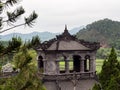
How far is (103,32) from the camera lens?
558 ft

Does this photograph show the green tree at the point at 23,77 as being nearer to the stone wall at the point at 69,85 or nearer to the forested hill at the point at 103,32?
the stone wall at the point at 69,85

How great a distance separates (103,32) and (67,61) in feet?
488

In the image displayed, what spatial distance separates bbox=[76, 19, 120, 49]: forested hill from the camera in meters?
159

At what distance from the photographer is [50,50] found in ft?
72.1

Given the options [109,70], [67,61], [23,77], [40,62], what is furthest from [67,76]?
[23,77]

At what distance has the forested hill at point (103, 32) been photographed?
523 ft

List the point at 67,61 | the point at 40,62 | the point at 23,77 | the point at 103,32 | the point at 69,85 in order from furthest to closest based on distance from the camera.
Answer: the point at 103,32, the point at 40,62, the point at 67,61, the point at 69,85, the point at 23,77

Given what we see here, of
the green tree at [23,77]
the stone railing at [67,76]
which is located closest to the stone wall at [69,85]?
the stone railing at [67,76]

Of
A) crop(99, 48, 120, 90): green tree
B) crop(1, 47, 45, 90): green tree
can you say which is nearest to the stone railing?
crop(99, 48, 120, 90): green tree

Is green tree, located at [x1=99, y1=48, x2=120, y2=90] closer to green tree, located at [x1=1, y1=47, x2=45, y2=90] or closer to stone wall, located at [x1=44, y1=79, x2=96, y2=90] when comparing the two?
stone wall, located at [x1=44, y1=79, x2=96, y2=90]

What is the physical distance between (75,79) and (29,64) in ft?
34.8

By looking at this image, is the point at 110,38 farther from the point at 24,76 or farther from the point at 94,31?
the point at 24,76

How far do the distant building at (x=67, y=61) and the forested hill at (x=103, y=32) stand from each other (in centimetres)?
13009

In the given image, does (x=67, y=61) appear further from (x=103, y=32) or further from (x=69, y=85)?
(x=103, y=32)
